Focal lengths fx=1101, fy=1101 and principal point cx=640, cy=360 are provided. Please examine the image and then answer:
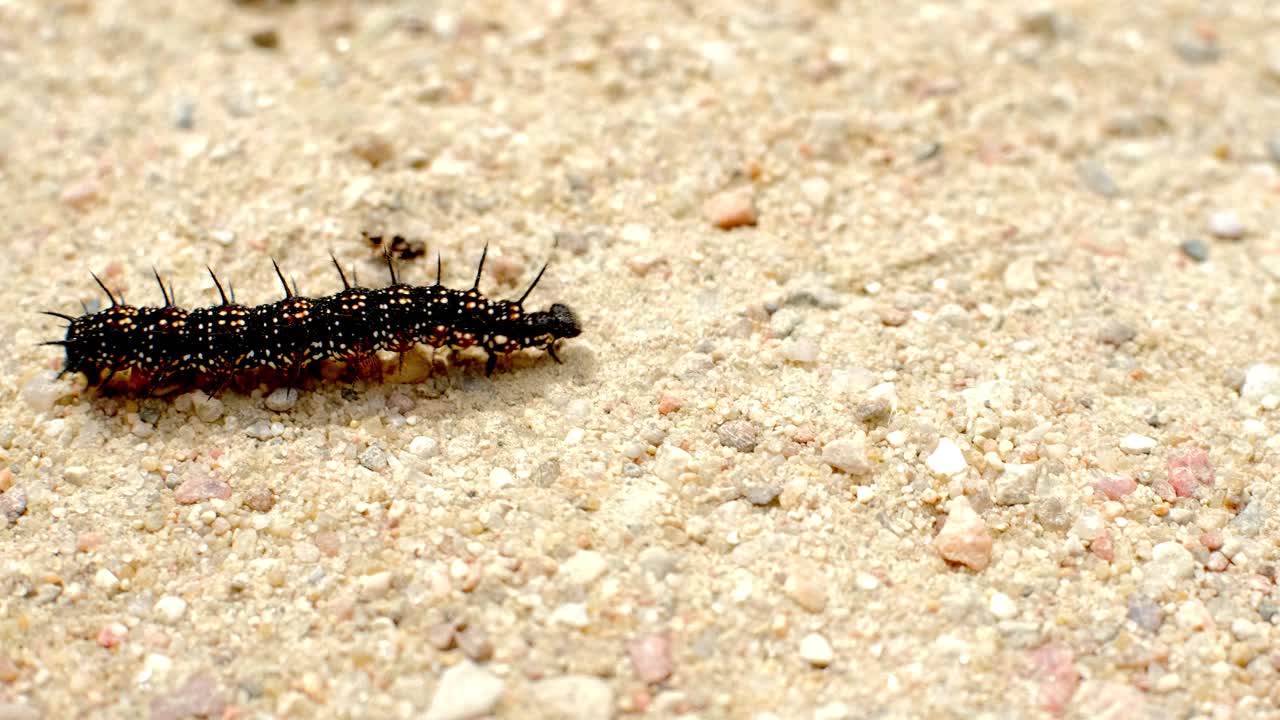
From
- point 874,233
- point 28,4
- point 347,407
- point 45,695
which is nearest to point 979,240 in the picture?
point 874,233

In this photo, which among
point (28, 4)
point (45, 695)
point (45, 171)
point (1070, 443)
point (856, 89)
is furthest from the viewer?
point (28, 4)

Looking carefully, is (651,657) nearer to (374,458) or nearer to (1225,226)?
(374,458)

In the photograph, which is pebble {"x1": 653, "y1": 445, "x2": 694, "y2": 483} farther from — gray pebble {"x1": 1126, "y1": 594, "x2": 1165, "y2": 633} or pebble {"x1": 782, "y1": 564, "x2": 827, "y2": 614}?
gray pebble {"x1": 1126, "y1": 594, "x2": 1165, "y2": 633}

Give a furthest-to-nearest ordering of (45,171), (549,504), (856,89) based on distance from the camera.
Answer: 1. (856,89)
2. (45,171)
3. (549,504)

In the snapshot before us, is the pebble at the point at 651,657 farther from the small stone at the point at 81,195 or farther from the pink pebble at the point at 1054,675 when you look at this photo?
the small stone at the point at 81,195

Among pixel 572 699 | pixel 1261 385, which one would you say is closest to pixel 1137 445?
pixel 1261 385

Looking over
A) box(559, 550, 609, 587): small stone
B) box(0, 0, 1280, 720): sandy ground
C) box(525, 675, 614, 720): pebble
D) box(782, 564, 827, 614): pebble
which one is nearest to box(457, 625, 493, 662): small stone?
box(0, 0, 1280, 720): sandy ground

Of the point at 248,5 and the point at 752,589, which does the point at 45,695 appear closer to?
the point at 752,589

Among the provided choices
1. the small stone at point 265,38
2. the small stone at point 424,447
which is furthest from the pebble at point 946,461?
the small stone at point 265,38
